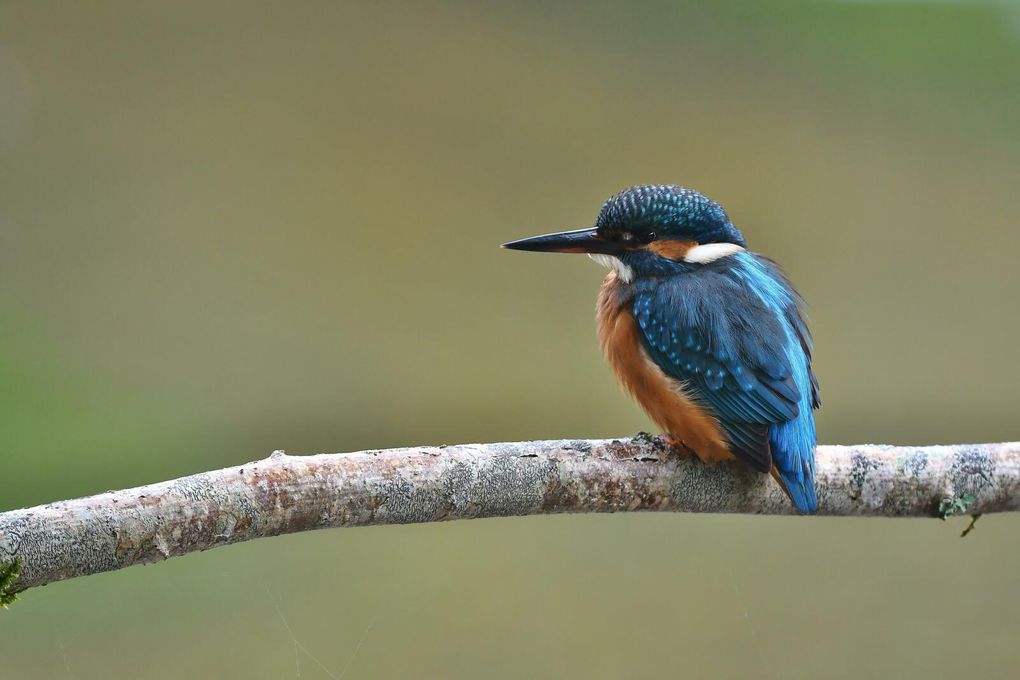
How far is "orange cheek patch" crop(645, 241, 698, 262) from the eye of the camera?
184 centimetres

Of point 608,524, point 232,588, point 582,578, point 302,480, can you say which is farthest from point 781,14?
point 302,480

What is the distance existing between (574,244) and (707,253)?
0.24 meters

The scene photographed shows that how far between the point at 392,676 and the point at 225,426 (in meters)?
1.97

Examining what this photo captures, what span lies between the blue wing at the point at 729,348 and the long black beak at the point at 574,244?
94mm

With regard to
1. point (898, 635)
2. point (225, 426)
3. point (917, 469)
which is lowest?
point (898, 635)

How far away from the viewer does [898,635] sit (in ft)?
11.1

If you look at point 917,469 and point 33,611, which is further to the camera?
point 33,611

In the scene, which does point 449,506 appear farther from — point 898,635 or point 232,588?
point 898,635

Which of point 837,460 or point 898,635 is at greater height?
point 837,460

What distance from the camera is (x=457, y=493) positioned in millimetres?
1395

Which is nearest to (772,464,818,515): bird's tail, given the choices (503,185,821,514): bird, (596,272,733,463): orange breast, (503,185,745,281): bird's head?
(503,185,821,514): bird

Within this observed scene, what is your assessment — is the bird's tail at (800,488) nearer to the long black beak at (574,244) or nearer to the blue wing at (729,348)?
the blue wing at (729,348)

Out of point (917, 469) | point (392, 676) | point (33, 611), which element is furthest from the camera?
point (33, 611)

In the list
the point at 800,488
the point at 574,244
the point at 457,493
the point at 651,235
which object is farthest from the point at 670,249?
the point at 457,493
